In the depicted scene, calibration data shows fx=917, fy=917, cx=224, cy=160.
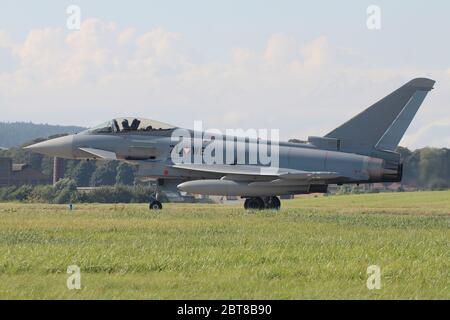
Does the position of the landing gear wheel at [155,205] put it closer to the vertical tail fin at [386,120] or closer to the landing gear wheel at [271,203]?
the landing gear wheel at [271,203]

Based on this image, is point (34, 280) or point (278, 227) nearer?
point (34, 280)

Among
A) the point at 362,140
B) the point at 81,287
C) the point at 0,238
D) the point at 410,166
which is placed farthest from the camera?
the point at 410,166

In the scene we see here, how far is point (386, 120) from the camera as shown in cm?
3372

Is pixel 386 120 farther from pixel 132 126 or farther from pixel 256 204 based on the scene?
pixel 132 126

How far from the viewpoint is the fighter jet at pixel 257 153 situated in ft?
111

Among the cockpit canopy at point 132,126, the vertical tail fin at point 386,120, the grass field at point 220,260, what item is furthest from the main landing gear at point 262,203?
the grass field at point 220,260

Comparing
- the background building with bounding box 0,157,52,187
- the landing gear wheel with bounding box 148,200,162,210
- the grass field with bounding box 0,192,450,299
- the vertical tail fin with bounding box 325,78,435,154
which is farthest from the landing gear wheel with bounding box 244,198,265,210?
the background building with bounding box 0,157,52,187

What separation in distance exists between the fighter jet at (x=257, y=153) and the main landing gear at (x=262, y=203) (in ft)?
0.13

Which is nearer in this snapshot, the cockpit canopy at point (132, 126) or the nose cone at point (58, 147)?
the cockpit canopy at point (132, 126)

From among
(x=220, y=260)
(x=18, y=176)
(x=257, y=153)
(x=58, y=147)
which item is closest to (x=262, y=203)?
(x=257, y=153)
